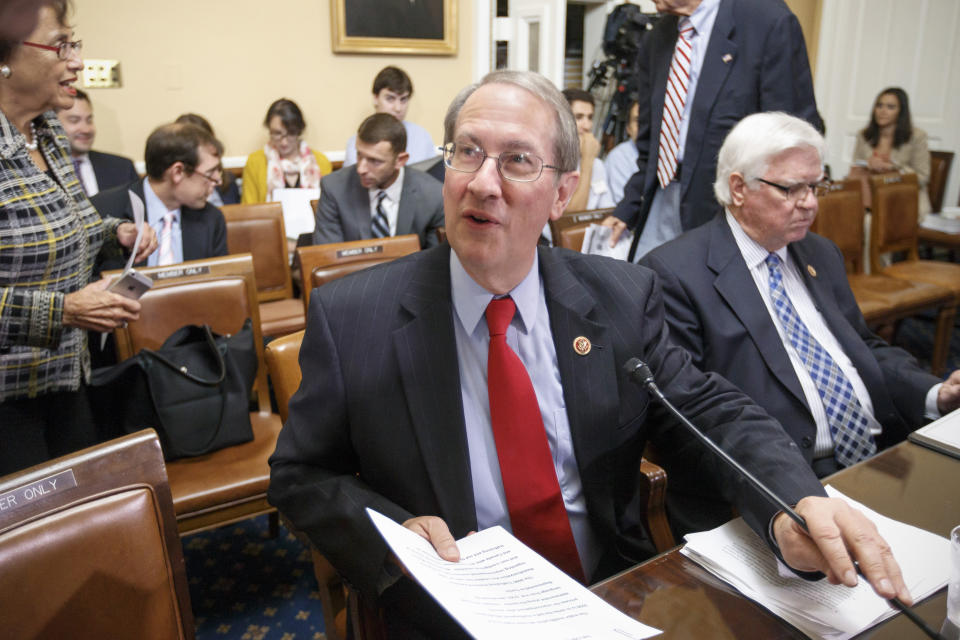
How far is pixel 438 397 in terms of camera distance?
1115 mm

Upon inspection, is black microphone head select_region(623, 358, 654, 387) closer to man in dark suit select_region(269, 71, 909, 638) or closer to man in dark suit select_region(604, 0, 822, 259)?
man in dark suit select_region(269, 71, 909, 638)

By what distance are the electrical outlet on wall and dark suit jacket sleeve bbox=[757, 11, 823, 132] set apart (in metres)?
3.78

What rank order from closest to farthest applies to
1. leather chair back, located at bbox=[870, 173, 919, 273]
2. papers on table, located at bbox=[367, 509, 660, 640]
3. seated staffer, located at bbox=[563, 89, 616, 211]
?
papers on table, located at bbox=[367, 509, 660, 640], leather chair back, located at bbox=[870, 173, 919, 273], seated staffer, located at bbox=[563, 89, 616, 211]

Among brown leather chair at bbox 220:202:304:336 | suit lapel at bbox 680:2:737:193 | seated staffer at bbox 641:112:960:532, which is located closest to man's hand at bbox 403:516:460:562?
seated staffer at bbox 641:112:960:532

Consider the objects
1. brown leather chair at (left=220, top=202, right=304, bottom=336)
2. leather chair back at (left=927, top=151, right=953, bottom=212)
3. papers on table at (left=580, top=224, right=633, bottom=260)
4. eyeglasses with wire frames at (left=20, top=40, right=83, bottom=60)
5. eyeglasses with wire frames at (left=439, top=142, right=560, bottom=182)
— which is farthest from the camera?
leather chair back at (left=927, top=151, right=953, bottom=212)

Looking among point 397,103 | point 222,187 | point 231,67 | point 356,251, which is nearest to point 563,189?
point 356,251

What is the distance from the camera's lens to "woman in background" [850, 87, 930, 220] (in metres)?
5.18

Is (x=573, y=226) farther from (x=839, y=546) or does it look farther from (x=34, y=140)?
(x=839, y=546)

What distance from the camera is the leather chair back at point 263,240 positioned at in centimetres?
323

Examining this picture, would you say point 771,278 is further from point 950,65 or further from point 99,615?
point 950,65

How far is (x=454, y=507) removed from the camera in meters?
1.09

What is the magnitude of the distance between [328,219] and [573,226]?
123cm

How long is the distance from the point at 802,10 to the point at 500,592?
24.2ft

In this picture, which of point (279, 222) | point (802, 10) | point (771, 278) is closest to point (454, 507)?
point (771, 278)
